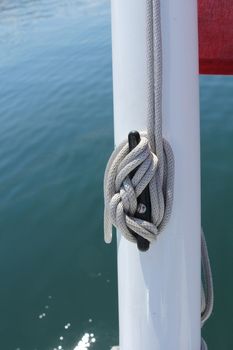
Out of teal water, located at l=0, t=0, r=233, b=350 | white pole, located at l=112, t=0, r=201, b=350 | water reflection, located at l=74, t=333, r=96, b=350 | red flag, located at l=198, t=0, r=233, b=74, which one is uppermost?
red flag, located at l=198, t=0, r=233, b=74

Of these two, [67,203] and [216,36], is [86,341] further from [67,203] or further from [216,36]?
[216,36]

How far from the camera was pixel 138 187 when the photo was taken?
120cm

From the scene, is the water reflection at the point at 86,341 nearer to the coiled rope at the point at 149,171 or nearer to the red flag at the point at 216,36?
the red flag at the point at 216,36

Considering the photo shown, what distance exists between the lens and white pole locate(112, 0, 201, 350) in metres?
1.18

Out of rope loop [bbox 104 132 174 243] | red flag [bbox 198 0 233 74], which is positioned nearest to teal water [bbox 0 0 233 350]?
red flag [bbox 198 0 233 74]

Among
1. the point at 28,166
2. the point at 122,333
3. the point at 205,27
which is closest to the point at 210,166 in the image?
the point at 28,166

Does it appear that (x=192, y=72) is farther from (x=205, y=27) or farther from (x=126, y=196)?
(x=205, y=27)

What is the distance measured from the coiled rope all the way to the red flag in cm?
94

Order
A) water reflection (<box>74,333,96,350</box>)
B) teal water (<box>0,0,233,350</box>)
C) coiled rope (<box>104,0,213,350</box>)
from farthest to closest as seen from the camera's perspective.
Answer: teal water (<box>0,0,233,350</box>) → water reflection (<box>74,333,96,350</box>) → coiled rope (<box>104,0,213,350</box>)

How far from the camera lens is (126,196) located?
1211 millimetres

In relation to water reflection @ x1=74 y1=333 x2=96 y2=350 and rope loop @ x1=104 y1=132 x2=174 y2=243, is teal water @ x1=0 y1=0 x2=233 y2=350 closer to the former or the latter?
water reflection @ x1=74 y1=333 x2=96 y2=350

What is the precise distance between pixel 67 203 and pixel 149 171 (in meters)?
5.45

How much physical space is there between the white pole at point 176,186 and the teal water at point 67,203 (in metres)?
3.28

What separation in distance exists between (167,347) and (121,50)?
865mm
